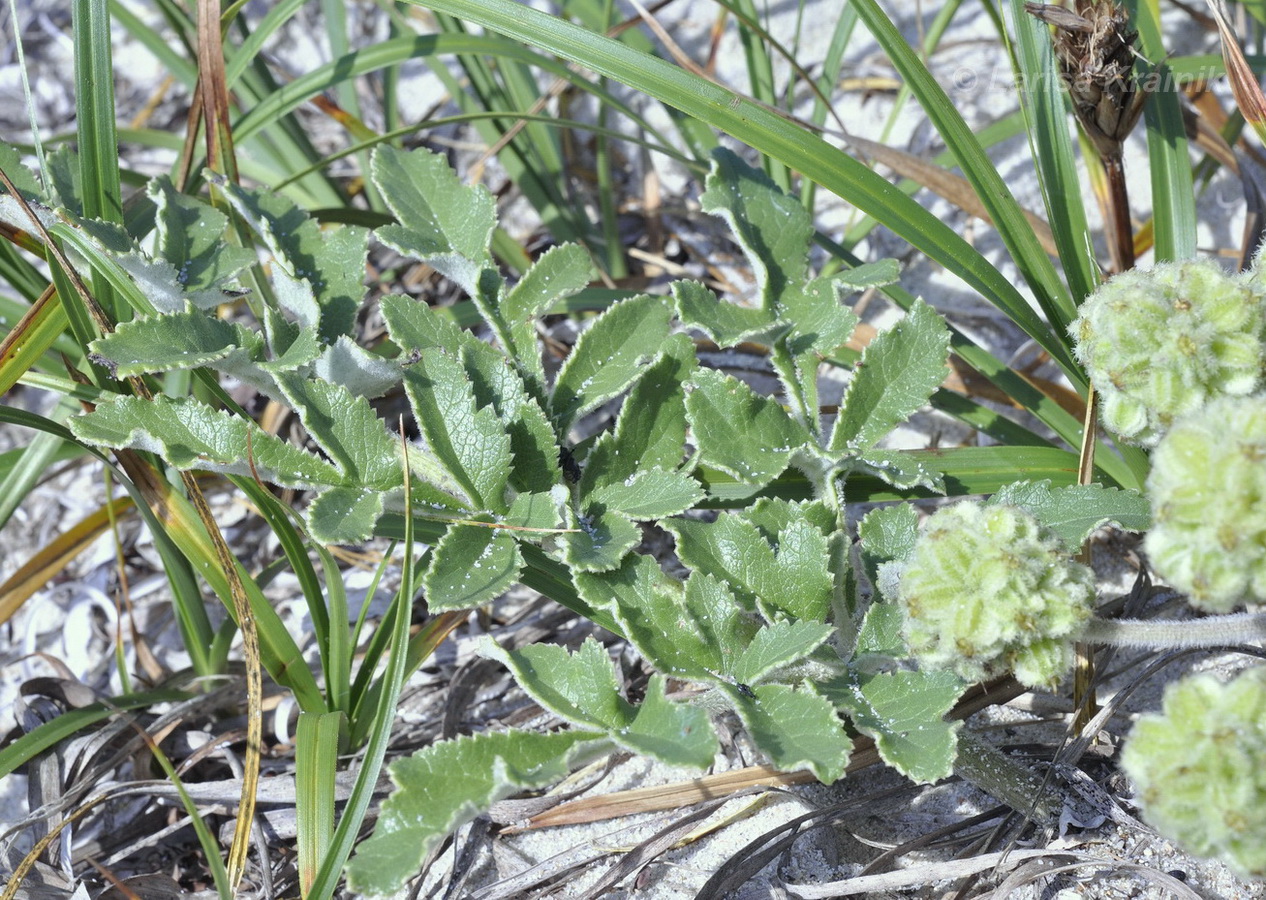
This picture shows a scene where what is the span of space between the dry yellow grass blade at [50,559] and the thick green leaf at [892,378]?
1712 millimetres

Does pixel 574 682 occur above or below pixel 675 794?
above

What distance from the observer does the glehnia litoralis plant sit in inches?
57.8

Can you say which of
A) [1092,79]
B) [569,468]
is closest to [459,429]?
[569,468]

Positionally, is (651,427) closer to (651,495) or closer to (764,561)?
(651,495)

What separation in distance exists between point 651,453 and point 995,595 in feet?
2.34

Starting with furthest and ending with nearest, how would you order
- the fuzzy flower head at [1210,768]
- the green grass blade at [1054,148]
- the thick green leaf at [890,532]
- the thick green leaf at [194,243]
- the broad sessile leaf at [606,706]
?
the green grass blade at [1054,148] < the thick green leaf at [194,243] < the thick green leaf at [890,532] < the broad sessile leaf at [606,706] < the fuzzy flower head at [1210,768]

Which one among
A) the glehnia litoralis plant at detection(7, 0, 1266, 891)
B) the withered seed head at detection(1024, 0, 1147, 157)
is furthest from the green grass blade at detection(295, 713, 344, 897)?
Answer: the withered seed head at detection(1024, 0, 1147, 157)

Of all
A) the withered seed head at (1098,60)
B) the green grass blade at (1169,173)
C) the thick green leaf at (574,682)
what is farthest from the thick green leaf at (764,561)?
the green grass blade at (1169,173)

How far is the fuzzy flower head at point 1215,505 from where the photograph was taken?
1.17 meters

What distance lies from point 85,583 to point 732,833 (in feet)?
6.47

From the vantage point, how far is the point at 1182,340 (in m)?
1.43

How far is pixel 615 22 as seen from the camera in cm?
336

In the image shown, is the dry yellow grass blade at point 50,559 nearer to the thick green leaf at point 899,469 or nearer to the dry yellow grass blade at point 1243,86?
the thick green leaf at point 899,469

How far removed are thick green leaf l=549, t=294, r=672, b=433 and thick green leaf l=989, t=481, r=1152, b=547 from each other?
2.17 feet
